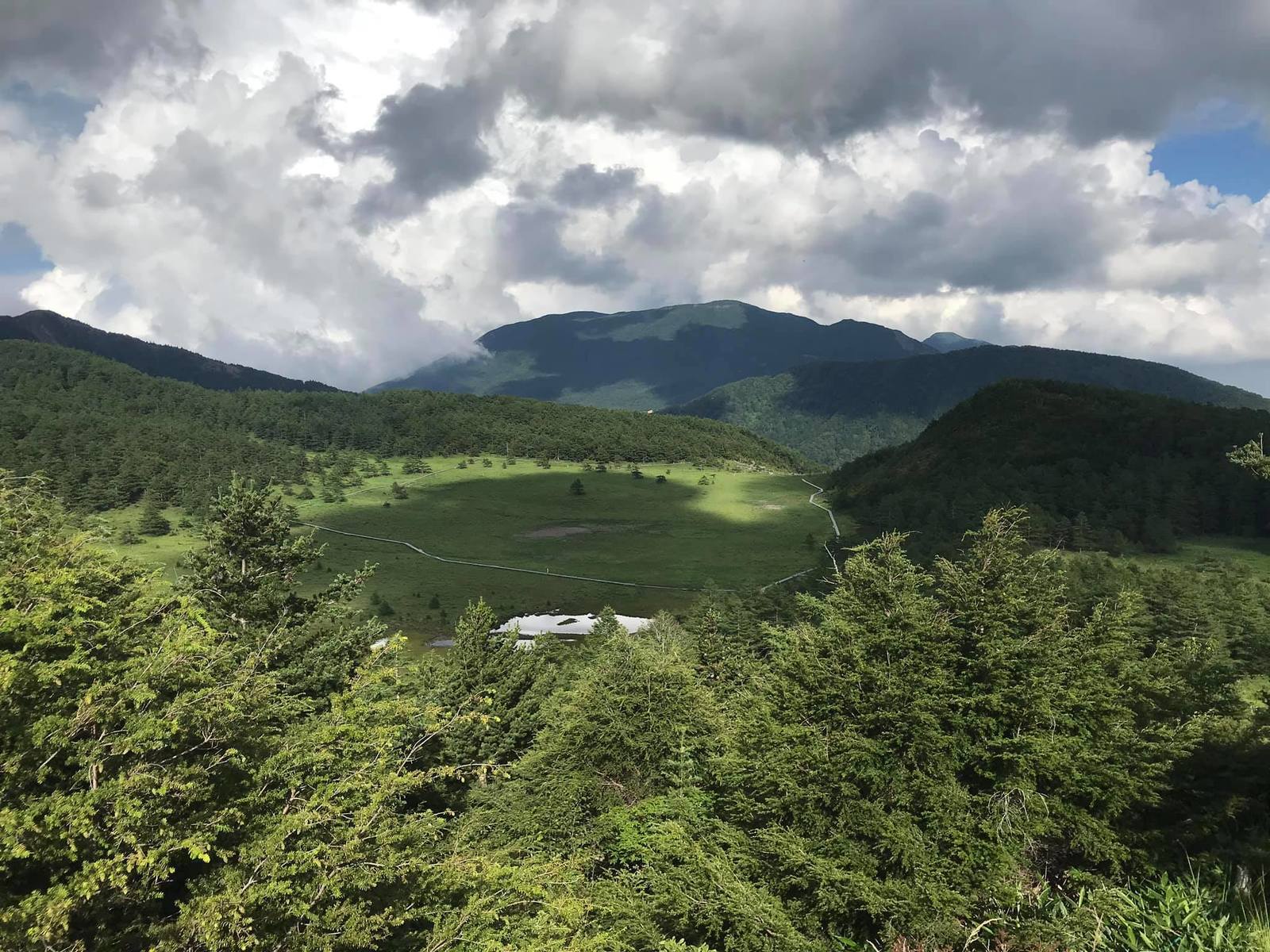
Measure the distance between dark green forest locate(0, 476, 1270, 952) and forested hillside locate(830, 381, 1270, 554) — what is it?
79138 millimetres

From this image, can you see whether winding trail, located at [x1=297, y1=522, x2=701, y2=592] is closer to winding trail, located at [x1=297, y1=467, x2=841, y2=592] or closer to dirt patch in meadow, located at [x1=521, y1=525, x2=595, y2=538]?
winding trail, located at [x1=297, y1=467, x2=841, y2=592]

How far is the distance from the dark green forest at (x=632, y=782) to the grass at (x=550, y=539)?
6750 centimetres

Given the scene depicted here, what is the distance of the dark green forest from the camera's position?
8.51 meters

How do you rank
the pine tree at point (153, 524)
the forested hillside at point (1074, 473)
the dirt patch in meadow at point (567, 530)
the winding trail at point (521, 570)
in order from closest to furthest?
the winding trail at point (521, 570)
the forested hillside at point (1074, 473)
the pine tree at point (153, 524)
the dirt patch in meadow at point (567, 530)

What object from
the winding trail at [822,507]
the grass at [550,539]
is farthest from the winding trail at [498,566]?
the winding trail at [822,507]

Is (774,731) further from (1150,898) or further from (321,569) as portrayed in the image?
(321,569)

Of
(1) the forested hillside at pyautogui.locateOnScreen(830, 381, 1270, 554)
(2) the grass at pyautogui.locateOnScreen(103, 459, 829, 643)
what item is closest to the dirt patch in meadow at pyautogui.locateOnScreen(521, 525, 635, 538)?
(2) the grass at pyautogui.locateOnScreen(103, 459, 829, 643)

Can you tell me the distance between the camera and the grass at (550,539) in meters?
103

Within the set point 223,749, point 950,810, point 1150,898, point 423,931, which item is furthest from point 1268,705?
point 223,749

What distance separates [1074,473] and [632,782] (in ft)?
476

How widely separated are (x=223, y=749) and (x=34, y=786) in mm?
2287

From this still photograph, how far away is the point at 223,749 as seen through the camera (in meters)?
10.4

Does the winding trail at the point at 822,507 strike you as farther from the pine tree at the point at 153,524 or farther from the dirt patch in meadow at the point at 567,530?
the pine tree at the point at 153,524

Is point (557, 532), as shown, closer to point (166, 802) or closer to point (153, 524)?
point (153, 524)
